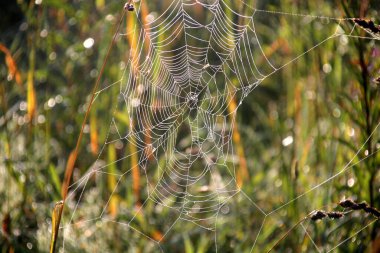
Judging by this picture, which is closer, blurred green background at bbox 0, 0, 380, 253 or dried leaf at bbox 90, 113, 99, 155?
blurred green background at bbox 0, 0, 380, 253

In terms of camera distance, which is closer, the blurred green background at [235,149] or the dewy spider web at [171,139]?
the blurred green background at [235,149]

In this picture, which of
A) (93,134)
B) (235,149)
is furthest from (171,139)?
(93,134)

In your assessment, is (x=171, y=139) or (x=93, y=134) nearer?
(x=93, y=134)

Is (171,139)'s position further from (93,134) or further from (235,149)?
(93,134)

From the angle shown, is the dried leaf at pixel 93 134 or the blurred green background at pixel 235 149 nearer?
the blurred green background at pixel 235 149

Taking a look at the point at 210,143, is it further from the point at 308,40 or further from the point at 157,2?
the point at 157,2
